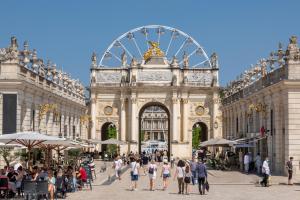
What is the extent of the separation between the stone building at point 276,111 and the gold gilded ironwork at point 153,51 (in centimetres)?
2790

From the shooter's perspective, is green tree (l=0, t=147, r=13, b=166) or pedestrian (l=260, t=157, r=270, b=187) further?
green tree (l=0, t=147, r=13, b=166)

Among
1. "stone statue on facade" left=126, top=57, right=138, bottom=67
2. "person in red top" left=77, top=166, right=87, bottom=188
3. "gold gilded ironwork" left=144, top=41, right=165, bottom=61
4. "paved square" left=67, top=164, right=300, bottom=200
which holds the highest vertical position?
"gold gilded ironwork" left=144, top=41, right=165, bottom=61

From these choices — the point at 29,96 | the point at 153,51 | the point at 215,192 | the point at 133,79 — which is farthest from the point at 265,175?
the point at 153,51

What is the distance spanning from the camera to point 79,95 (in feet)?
247

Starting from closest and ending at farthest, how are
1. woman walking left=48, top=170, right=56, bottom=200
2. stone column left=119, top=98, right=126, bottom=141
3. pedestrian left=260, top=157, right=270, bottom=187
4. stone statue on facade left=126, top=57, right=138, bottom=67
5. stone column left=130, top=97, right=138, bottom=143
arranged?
woman walking left=48, top=170, right=56, bottom=200, pedestrian left=260, top=157, right=270, bottom=187, stone column left=130, top=97, right=138, bottom=143, stone column left=119, top=98, right=126, bottom=141, stone statue on facade left=126, top=57, right=138, bottom=67

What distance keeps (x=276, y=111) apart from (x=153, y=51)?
143 ft

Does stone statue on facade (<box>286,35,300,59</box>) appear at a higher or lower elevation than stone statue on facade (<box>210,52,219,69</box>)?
lower

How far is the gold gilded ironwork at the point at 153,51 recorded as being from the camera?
81.9 metres

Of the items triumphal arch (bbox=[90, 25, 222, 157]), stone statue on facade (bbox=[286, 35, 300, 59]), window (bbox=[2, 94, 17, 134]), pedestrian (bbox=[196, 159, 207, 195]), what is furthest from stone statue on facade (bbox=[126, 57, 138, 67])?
pedestrian (bbox=[196, 159, 207, 195])

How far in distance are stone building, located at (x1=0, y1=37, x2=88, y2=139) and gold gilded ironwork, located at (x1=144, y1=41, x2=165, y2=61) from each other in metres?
21.2

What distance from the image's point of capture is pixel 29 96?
4259 cm

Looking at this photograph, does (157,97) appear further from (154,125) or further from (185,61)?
(154,125)

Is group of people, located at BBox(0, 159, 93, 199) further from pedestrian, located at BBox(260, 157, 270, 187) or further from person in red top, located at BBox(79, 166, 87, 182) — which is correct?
pedestrian, located at BBox(260, 157, 270, 187)

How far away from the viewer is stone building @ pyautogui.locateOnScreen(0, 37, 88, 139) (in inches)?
1543
